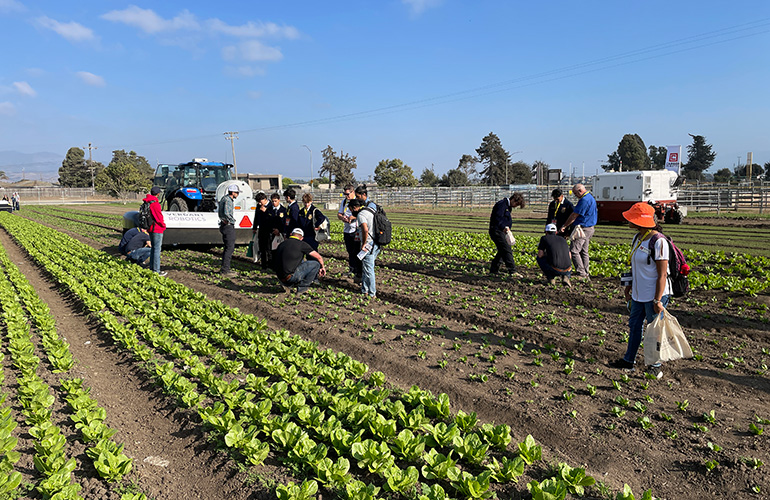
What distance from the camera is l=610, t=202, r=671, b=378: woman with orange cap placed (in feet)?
16.3

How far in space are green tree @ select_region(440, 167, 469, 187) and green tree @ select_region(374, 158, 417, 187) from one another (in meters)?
5.68

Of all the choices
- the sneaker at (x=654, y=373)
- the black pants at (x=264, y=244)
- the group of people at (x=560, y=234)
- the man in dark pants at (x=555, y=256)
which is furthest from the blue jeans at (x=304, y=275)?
the sneaker at (x=654, y=373)

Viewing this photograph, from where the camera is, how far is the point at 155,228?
36.3ft

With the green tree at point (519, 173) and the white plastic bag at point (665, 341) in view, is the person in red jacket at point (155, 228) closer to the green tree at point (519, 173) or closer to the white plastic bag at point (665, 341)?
the white plastic bag at point (665, 341)

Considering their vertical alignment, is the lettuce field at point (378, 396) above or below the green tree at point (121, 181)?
below

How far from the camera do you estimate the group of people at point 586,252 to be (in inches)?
199

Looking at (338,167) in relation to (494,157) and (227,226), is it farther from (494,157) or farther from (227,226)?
(227,226)

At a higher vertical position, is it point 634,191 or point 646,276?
point 634,191

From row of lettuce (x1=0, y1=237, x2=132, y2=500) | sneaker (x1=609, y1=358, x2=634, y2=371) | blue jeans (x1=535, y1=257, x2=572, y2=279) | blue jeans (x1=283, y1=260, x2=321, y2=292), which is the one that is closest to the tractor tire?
blue jeans (x1=283, y1=260, x2=321, y2=292)

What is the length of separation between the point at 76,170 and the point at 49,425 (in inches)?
4855

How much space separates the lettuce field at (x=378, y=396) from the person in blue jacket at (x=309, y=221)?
1.27 metres

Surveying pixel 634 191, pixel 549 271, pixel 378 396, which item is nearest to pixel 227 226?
pixel 549 271

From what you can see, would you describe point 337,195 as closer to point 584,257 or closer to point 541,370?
point 584,257

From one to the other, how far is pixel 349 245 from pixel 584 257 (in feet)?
15.4
